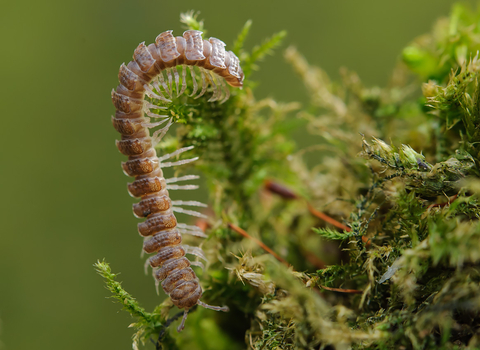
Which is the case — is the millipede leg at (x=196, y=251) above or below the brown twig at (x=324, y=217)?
above

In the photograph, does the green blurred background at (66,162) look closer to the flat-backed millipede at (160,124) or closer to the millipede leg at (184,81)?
the flat-backed millipede at (160,124)

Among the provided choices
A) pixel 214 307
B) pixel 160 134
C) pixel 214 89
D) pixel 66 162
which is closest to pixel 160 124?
pixel 160 134

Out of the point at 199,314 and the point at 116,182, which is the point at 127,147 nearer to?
the point at 199,314

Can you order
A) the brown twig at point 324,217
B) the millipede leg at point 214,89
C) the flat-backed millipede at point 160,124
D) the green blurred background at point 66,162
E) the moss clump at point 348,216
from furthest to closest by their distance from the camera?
the green blurred background at point 66,162 < the brown twig at point 324,217 < the millipede leg at point 214,89 < the flat-backed millipede at point 160,124 < the moss clump at point 348,216

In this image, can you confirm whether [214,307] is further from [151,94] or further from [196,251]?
[151,94]

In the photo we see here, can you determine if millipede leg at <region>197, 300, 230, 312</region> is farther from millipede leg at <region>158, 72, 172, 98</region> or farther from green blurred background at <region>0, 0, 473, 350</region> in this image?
green blurred background at <region>0, 0, 473, 350</region>

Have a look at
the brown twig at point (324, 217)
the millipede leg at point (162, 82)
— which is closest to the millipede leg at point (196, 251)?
the brown twig at point (324, 217)

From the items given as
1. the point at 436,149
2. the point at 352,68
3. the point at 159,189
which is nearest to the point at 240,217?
the point at 159,189
